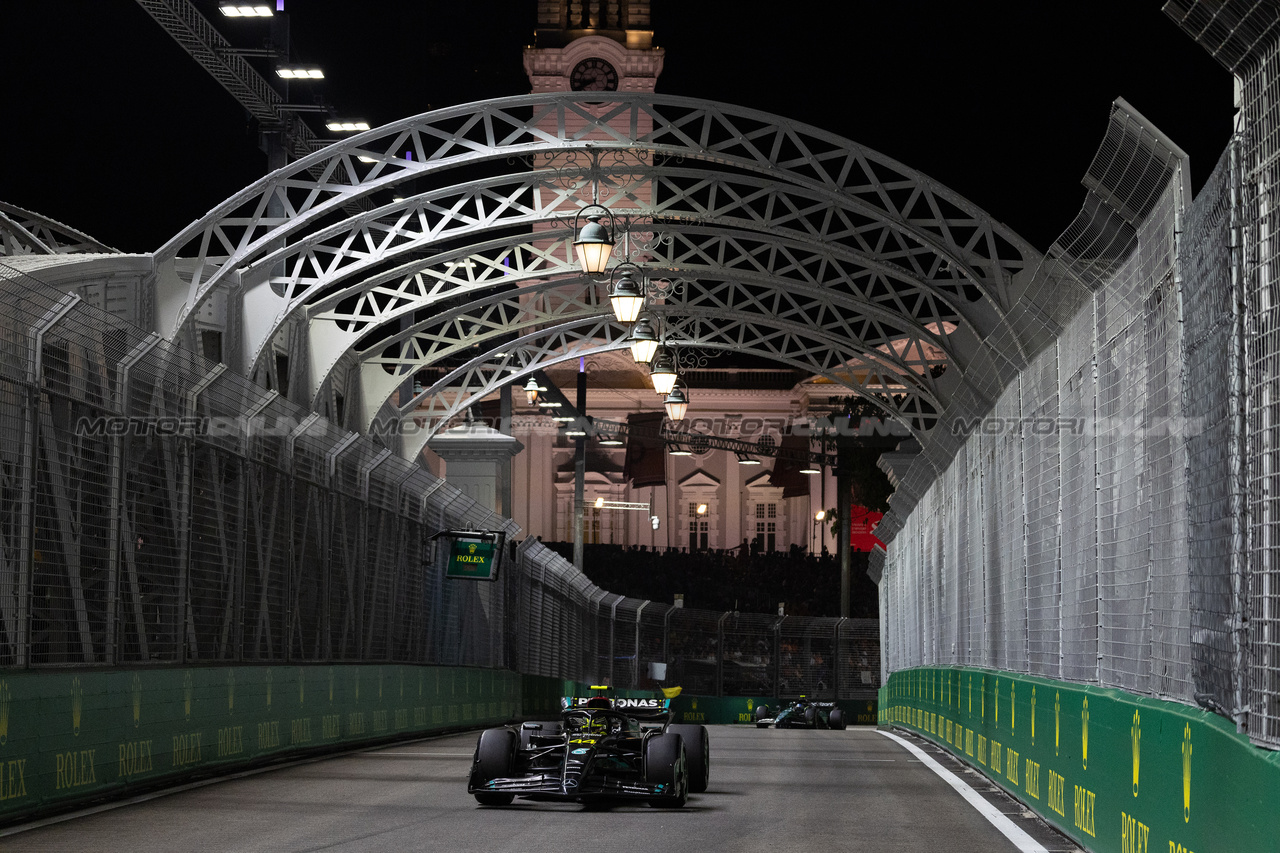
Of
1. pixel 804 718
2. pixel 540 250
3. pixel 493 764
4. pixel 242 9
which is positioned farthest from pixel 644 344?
pixel 540 250

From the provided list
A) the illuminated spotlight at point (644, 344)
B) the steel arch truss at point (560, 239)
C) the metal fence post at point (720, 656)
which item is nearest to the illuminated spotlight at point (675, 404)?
the steel arch truss at point (560, 239)

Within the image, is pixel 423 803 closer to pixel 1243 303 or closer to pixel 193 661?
pixel 193 661

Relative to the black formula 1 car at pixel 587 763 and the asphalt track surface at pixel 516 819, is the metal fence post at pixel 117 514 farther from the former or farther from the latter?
the black formula 1 car at pixel 587 763

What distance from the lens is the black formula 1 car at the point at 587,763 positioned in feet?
33.8

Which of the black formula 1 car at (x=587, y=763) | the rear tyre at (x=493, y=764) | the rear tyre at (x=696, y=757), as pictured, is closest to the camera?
the black formula 1 car at (x=587, y=763)

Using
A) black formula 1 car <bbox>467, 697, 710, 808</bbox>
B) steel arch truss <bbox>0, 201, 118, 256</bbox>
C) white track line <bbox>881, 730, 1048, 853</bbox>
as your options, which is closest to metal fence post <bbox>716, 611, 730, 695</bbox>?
steel arch truss <bbox>0, 201, 118, 256</bbox>

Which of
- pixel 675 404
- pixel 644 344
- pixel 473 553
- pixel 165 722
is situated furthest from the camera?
pixel 675 404

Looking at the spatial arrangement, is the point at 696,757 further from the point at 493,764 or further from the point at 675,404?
the point at 675,404

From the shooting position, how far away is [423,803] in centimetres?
1059

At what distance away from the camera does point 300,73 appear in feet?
94.7

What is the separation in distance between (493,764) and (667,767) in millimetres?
1108

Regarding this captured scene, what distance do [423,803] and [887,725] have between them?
920 inches

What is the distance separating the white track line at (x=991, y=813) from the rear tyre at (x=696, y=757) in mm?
1843

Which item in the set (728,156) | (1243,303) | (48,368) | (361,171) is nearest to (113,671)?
(48,368)
